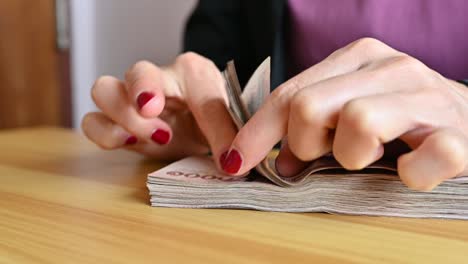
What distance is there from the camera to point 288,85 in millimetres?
498

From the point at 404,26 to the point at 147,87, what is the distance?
46cm

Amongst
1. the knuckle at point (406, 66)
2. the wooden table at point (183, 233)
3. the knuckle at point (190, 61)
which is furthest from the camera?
the knuckle at point (190, 61)

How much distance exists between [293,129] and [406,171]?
0.31 ft

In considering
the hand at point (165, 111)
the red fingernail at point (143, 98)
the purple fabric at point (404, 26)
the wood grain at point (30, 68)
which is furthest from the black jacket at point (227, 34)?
the wood grain at point (30, 68)

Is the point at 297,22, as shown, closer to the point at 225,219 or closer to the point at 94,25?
the point at 225,219

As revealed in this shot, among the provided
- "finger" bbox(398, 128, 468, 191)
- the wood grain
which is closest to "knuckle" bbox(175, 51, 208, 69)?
"finger" bbox(398, 128, 468, 191)

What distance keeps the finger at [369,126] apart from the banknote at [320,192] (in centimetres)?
5

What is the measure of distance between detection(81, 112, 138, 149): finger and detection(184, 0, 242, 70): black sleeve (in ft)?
1.41

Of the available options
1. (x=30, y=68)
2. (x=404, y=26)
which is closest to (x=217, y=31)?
(x=404, y=26)

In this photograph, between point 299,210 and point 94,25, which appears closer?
point 299,210

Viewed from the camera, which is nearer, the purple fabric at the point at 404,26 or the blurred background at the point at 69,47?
the purple fabric at the point at 404,26

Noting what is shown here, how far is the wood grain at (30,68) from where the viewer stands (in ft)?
6.35

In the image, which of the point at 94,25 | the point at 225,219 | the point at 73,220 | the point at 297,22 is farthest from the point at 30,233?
the point at 94,25

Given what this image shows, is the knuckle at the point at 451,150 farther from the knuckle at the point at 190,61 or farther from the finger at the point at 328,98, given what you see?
the knuckle at the point at 190,61
